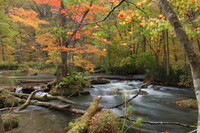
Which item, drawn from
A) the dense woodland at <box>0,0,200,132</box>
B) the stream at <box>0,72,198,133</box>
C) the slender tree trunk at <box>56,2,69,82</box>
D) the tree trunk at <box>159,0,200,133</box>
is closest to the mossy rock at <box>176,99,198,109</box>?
the stream at <box>0,72,198,133</box>

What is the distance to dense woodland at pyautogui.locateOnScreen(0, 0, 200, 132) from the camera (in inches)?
180

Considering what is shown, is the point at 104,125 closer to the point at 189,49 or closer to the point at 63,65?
the point at 189,49

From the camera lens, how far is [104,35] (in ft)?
24.6

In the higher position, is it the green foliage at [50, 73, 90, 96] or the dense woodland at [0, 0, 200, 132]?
the dense woodland at [0, 0, 200, 132]

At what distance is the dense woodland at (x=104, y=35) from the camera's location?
457cm

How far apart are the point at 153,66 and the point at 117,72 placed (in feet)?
19.8

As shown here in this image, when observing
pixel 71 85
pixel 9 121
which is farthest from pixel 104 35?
pixel 9 121

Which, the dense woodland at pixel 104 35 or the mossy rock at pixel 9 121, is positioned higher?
the dense woodland at pixel 104 35

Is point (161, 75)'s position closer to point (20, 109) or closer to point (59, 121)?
point (59, 121)

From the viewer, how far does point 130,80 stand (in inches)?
563

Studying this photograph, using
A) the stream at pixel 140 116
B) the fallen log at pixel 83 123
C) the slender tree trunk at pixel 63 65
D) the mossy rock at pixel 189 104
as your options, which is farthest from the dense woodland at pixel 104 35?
the mossy rock at pixel 189 104

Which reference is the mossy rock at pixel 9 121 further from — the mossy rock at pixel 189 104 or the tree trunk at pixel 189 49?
the mossy rock at pixel 189 104

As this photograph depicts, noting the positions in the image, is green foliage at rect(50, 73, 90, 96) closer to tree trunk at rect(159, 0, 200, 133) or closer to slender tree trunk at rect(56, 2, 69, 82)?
slender tree trunk at rect(56, 2, 69, 82)

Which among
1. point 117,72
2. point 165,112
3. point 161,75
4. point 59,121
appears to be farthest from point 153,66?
point 59,121
